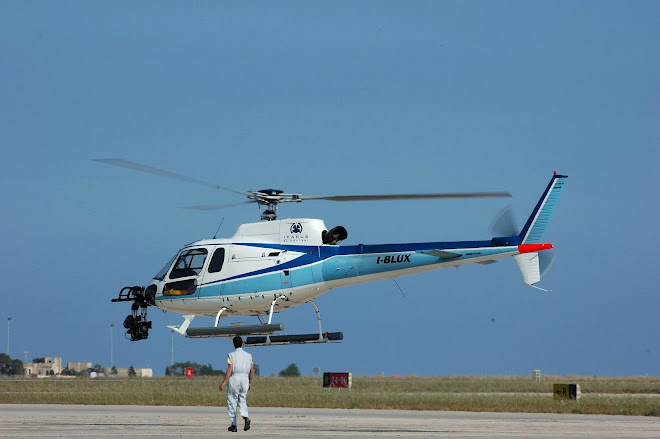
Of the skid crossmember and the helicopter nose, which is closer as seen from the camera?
the skid crossmember

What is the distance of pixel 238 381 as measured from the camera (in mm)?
19328

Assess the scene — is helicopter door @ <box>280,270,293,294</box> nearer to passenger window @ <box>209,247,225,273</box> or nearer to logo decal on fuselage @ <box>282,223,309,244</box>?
logo decal on fuselage @ <box>282,223,309,244</box>

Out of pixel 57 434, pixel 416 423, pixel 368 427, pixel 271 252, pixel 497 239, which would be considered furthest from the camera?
pixel 271 252

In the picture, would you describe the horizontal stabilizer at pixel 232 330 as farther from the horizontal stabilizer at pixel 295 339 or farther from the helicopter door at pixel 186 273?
the helicopter door at pixel 186 273

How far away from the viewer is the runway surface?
1809 centimetres

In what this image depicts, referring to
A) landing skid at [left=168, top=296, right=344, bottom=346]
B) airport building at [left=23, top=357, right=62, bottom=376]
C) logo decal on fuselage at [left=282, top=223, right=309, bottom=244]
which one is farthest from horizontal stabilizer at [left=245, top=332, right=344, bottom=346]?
airport building at [left=23, top=357, right=62, bottom=376]

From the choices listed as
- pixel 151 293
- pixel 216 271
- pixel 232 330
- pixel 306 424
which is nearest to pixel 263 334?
pixel 232 330

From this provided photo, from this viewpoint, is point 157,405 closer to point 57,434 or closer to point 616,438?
point 57,434

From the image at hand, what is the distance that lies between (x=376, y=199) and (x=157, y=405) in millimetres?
8631

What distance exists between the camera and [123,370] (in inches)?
3410

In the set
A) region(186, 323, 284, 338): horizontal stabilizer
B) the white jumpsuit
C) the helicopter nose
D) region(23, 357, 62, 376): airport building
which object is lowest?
region(23, 357, 62, 376): airport building

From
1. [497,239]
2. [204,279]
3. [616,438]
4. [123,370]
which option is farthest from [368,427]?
[123,370]

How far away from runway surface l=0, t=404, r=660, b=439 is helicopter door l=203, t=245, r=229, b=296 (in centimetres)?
378

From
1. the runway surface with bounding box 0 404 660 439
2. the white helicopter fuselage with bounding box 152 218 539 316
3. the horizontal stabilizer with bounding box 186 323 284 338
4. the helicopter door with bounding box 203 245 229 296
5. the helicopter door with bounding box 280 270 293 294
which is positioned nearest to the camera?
the runway surface with bounding box 0 404 660 439
